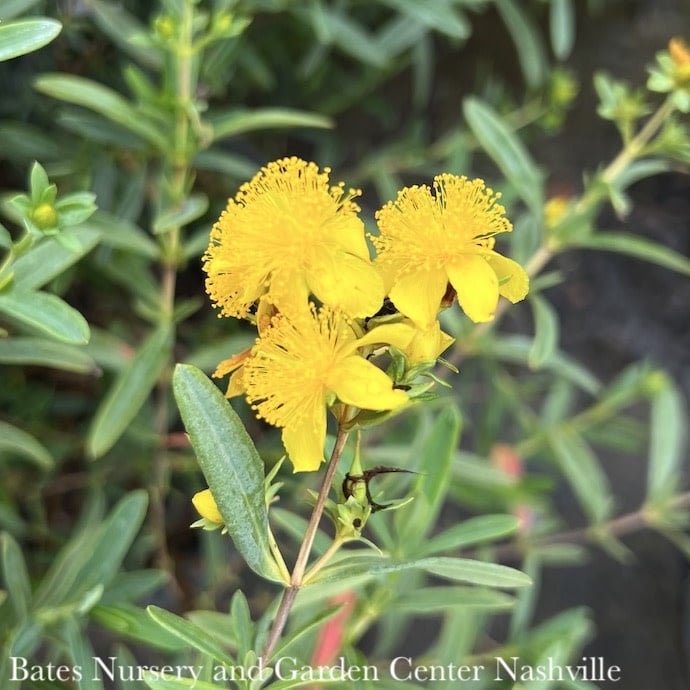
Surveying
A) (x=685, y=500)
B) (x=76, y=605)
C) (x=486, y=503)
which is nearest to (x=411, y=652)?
(x=486, y=503)

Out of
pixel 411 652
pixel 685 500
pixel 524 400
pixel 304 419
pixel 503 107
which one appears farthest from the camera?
pixel 524 400

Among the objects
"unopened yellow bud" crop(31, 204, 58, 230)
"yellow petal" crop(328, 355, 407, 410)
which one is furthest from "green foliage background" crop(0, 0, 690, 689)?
"yellow petal" crop(328, 355, 407, 410)

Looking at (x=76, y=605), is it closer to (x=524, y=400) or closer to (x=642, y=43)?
(x=524, y=400)

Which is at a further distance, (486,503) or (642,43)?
(642,43)

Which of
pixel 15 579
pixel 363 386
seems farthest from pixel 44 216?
pixel 15 579

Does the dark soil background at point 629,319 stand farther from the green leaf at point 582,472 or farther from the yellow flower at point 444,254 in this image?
the yellow flower at point 444,254

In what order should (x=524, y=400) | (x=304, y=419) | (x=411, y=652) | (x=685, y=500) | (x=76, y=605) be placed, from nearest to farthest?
(x=304, y=419)
(x=76, y=605)
(x=685, y=500)
(x=411, y=652)
(x=524, y=400)

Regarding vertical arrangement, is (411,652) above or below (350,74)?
below

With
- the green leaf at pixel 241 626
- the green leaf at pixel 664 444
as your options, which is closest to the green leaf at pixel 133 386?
the green leaf at pixel 241 626

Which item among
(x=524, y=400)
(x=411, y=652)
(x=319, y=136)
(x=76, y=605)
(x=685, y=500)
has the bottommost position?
(x=411, y=652)
